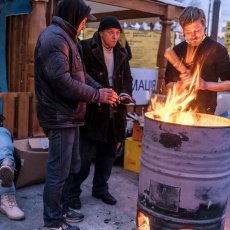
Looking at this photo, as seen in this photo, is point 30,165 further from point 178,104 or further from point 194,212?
point 194,212

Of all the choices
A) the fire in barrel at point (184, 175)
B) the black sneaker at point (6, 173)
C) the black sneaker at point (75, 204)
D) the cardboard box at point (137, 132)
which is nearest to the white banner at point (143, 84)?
the cardboard box at point (137, 132)

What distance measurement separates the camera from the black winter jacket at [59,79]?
2.75 meters

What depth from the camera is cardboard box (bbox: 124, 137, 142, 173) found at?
509 cm

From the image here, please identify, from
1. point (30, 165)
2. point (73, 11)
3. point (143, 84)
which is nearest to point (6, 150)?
point (30, 165)

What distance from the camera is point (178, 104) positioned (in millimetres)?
2854

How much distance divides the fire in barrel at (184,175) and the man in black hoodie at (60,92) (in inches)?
26.5

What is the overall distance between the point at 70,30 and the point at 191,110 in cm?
128

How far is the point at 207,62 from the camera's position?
327 centimetres

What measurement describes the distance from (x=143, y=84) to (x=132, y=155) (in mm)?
1958

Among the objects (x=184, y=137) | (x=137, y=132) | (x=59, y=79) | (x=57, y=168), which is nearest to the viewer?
(x=184, y=137)

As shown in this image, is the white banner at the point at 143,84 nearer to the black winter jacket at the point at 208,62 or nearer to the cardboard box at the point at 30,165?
the cardboard box at the point at 30,165

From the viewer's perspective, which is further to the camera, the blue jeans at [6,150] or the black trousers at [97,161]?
the black trousers at [97,161]

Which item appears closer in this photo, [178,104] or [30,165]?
[178,104]

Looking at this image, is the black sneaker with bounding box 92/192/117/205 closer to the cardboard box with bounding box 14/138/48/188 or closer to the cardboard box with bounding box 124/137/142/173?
the cardboard box with bounding box 14/138/48/188
